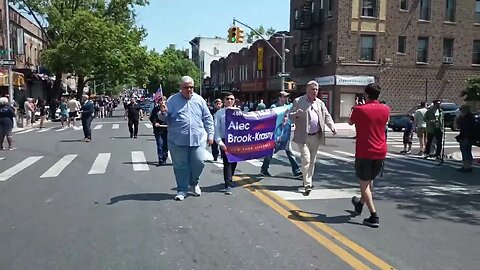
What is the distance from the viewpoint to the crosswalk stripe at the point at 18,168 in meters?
10.2

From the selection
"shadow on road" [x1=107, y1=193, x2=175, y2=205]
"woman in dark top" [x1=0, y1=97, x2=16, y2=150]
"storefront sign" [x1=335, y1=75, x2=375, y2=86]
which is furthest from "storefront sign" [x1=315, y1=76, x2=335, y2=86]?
"shadow on road" [x1=107, y1=193, x2=175, y2=205]

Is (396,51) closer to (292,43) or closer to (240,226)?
(292,43)

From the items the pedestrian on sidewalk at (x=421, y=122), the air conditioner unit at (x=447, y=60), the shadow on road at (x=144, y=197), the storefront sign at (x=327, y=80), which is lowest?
the shadow on road at (x=144, y=197)

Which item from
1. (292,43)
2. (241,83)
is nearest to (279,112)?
(292,43)

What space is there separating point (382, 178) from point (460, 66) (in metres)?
29.1

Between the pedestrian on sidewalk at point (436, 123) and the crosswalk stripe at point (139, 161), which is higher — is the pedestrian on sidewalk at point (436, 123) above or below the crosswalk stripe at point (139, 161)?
above

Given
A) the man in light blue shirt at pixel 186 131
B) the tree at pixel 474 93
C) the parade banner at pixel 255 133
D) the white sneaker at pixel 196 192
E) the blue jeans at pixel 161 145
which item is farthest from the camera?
the tree at pixel 474 93

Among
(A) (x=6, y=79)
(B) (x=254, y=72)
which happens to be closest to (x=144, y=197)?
(A) (x=6, y=79)

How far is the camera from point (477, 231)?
20.0 feet

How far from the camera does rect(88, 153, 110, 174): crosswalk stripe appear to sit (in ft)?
35.1

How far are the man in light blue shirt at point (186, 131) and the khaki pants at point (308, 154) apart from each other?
153cm

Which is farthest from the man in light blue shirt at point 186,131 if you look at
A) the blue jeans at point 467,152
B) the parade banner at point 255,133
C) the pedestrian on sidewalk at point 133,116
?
the pedestrian on sidewalk at point 133,116

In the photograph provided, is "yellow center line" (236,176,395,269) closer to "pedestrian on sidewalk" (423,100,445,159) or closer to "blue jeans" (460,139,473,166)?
"blue jeans" (460,139,473,166)

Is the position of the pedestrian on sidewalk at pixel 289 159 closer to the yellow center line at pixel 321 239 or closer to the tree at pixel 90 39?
the yellow center line at pixel 321 239
